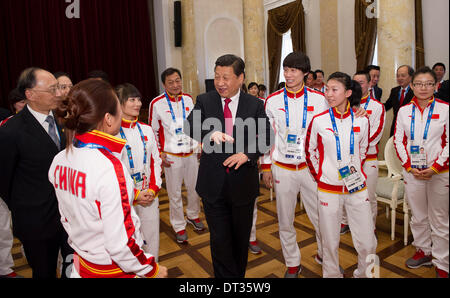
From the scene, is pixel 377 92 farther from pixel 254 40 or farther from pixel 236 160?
pixel 236 160

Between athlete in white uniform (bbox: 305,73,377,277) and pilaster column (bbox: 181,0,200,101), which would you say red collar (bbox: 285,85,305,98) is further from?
pilaster column (bbox: 181,0,200,101)

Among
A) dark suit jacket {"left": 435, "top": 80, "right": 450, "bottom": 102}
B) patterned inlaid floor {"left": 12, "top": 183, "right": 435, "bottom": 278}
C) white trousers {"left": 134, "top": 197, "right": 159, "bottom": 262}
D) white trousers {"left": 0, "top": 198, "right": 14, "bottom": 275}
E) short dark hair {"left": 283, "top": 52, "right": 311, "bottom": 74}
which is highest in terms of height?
short dark hair {"left": 283, "top": 52, "right": 311, "bottom": 74}

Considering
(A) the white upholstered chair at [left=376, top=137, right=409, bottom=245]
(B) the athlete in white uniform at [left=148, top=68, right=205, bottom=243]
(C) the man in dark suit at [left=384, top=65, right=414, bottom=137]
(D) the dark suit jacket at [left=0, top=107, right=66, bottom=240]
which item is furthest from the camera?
(C) the man in dark suit at [left=384, top=65, right=414, bottom=137]

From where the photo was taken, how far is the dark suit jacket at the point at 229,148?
1.99 metres

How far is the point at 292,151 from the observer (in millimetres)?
2453

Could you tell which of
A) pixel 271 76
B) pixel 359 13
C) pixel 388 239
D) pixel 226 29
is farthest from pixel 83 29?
pixel 388 239

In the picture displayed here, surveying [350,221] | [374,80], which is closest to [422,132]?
[350,221]

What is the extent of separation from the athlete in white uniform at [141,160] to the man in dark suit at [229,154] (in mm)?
416

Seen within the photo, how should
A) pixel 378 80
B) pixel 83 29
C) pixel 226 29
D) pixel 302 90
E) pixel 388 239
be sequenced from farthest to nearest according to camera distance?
pixel 226 29, pixel 83 29, pixel 378 80, pixel 388 239, pixel 302 90

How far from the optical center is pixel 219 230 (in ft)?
6.71

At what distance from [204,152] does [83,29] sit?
293 inches

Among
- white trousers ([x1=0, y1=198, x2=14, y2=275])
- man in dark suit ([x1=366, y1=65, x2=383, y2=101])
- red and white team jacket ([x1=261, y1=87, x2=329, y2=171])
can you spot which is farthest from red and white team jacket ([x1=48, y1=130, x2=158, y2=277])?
man in dark suit ([x1=366, y1=65, x2=383, y2=101])

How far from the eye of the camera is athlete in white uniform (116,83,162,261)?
2.25 meters

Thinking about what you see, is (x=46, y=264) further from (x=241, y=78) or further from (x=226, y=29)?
(x=226, y=29)
